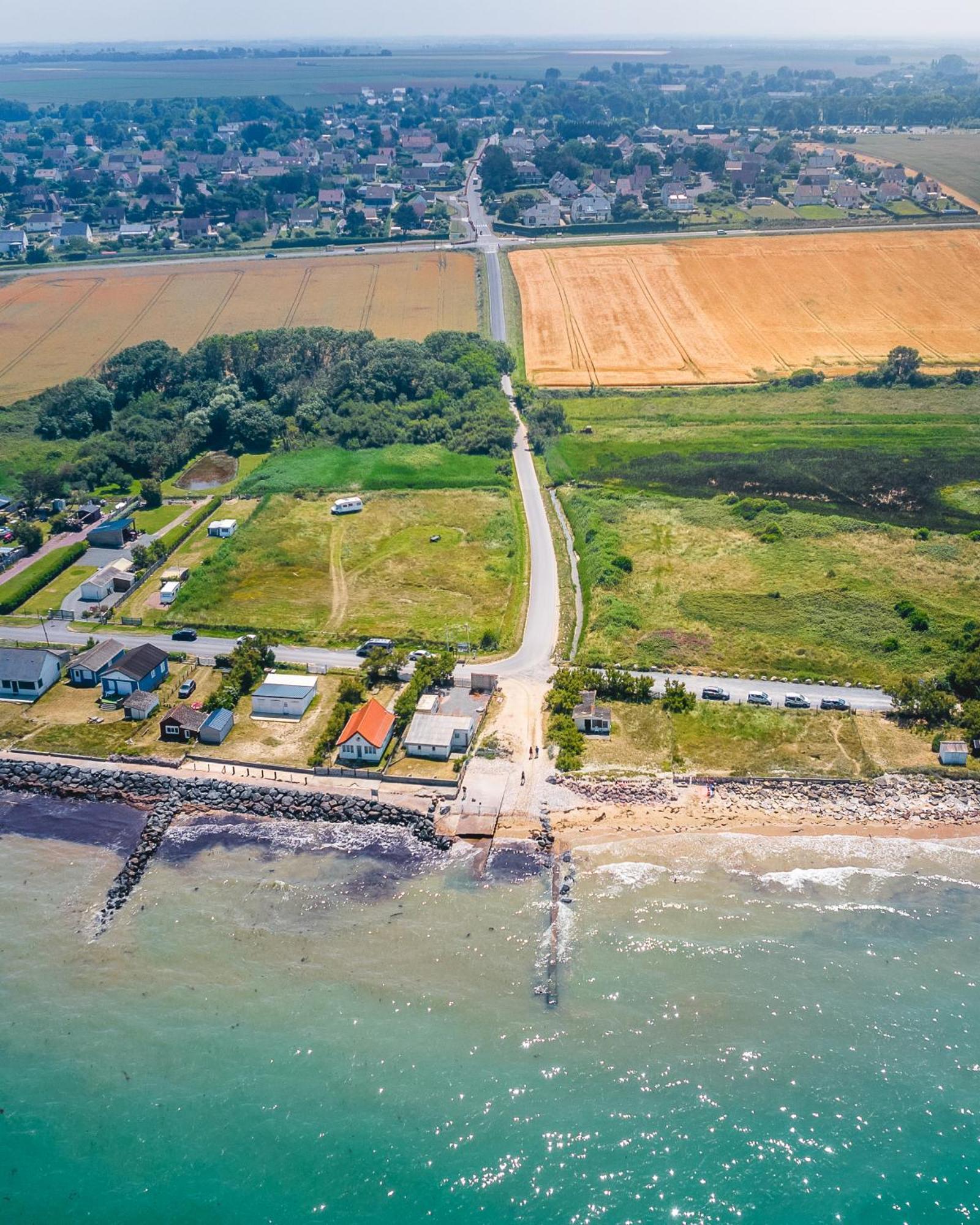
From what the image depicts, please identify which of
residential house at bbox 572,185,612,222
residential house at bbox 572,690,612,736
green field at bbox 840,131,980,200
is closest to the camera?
residential house at bbox 572,690,612,736

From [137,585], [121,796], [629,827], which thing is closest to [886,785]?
[629,827]

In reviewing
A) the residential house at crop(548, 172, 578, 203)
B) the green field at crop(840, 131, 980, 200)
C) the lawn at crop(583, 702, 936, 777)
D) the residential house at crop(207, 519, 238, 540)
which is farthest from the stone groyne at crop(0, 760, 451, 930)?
the green field at crop(840, 131, 980, 200)

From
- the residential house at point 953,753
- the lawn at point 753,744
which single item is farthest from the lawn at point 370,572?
the residential house at point 953,753

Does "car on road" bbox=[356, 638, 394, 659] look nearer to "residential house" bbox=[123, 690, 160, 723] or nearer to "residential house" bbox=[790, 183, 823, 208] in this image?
"residential house" bbox=[123, 690, 160, 723]

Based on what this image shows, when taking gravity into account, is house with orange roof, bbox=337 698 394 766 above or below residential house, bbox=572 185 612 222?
below

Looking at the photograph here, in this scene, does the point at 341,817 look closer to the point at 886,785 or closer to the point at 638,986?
the point at 638,986

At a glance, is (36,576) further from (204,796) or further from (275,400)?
(275,400)

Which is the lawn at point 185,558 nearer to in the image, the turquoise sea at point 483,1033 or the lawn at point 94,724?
the lawn at point 94,724
